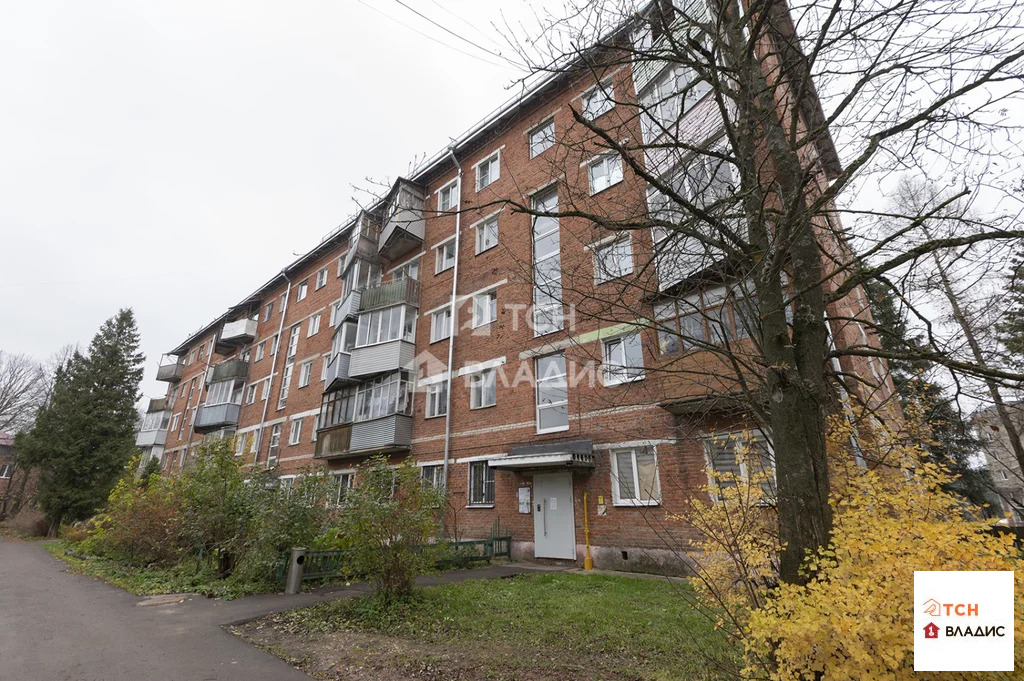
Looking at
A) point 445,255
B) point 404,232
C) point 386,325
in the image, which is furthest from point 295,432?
point 445,255

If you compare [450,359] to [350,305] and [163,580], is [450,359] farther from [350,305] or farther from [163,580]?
[163,580]

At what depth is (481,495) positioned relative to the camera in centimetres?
1555

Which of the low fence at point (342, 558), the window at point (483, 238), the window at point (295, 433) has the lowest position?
the low fence at point (342, 558)

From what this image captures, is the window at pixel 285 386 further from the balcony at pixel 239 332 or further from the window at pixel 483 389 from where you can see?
the window at pixel 483 389

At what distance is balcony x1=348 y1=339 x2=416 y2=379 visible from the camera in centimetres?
1916

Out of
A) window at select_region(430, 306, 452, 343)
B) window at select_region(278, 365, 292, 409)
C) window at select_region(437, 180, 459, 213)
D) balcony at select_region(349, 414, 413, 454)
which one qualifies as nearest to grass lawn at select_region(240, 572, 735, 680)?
balcony at select_region(349, 414, 413, 454)

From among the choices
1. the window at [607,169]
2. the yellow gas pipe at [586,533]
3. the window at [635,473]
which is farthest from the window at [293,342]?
the window at [635,473]

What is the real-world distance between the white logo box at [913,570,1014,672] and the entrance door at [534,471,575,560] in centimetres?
1103

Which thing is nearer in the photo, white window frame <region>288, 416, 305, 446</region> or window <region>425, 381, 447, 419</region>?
window <region>425, 381, 447, 419</region>

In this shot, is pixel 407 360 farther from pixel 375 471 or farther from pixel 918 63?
pixel 918 63

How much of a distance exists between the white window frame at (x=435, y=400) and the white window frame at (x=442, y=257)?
5.05 metres

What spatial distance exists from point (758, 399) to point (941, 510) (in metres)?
1.52

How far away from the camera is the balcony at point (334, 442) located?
20.0 m

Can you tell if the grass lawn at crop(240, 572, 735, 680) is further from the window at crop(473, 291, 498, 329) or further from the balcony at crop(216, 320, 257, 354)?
the balcony at crop(216, 320, 257, 354)
